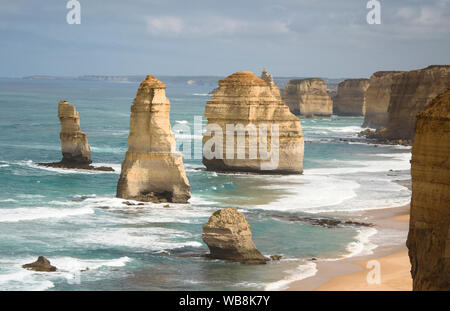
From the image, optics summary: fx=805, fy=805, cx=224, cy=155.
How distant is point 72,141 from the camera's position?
2073 inches

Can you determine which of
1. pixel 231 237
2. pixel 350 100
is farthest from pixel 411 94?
pixel 350 100

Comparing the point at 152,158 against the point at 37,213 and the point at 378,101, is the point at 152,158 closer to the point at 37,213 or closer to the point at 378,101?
the point at 37,213

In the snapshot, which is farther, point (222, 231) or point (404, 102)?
point (404, 102)

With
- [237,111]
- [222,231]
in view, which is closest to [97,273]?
[222,231]

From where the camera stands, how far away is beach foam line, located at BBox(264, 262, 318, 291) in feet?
81.3

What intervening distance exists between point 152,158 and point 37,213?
6.17 m

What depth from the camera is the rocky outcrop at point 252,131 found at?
52844mm

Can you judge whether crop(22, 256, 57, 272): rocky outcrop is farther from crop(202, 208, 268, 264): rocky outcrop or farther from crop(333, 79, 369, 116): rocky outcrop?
crop(333, 79, 369, 116): rocky outcrop

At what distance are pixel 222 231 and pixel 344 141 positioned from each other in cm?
6142

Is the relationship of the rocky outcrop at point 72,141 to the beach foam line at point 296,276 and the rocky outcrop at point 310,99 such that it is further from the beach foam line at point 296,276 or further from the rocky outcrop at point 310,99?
the rocky outcrop at point 310,99

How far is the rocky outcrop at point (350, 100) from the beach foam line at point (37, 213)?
107m

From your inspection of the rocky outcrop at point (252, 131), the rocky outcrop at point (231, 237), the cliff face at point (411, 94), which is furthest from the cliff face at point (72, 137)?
the cliff face at point (411, 94)

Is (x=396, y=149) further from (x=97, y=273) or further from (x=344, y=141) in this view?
(x=97, y=273)
